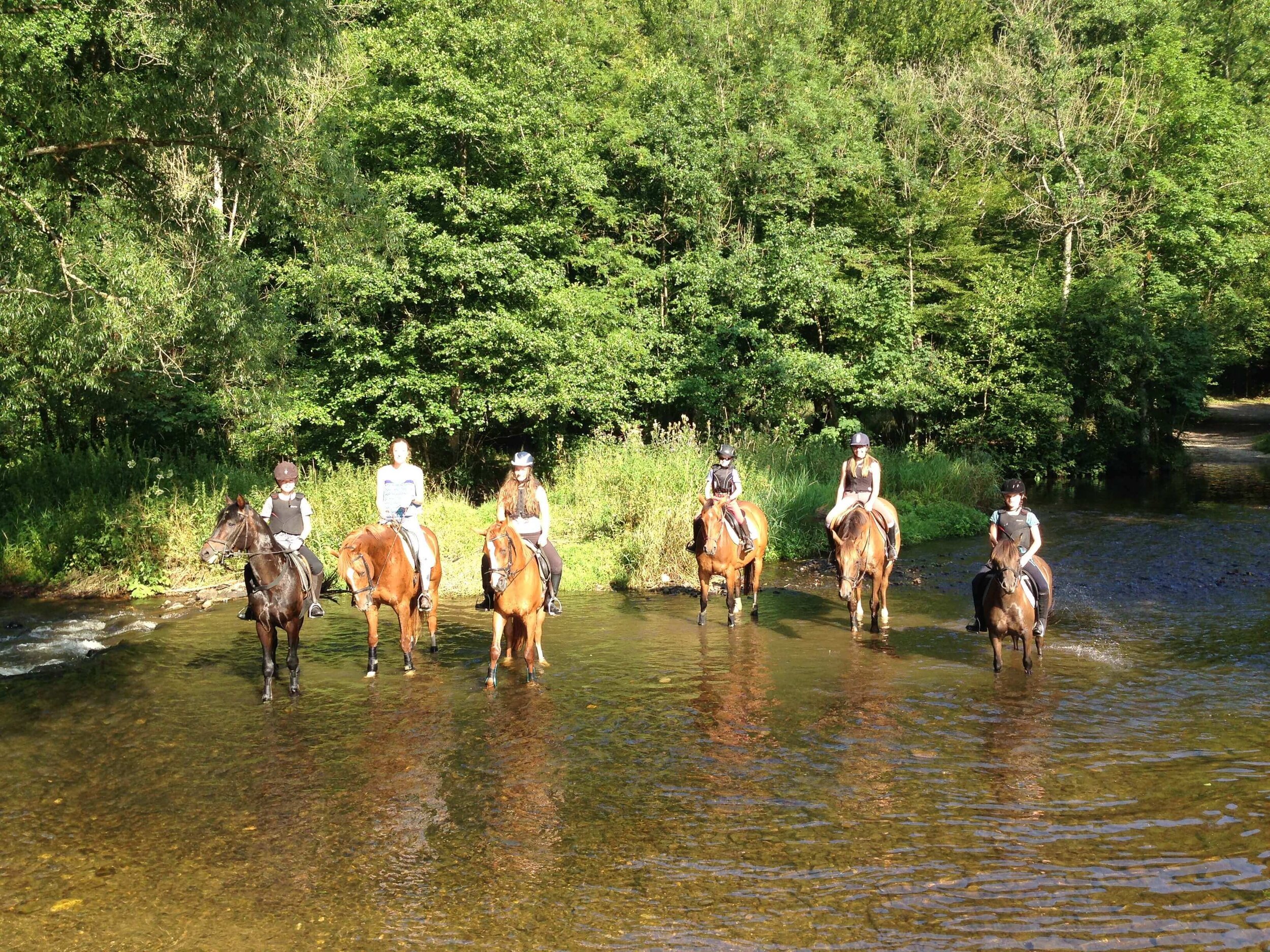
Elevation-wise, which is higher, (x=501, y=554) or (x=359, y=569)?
(x=501, y=554)

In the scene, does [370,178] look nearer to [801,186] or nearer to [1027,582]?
[801,186]

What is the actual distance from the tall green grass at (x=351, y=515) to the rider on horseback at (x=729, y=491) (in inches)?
111

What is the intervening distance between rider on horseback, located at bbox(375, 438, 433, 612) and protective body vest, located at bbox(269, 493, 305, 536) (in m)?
1.18

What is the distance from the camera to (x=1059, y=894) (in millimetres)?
6707

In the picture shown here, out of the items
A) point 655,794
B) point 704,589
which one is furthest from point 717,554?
point 655,794

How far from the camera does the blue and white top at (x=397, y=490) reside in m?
13.4

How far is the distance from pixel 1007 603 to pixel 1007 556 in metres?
0.60

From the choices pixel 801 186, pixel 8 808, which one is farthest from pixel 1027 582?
pixel 801 186

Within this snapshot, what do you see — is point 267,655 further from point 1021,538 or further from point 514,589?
point 1021,538

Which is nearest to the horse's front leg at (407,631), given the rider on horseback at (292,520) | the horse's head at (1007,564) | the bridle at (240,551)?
the rider on horseback at (292,520)

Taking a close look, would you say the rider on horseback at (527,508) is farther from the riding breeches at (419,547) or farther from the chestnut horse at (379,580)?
the riding breeches at (419,547)

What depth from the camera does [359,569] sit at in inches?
475

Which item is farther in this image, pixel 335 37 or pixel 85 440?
pixel 85 440

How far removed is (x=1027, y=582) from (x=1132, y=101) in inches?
1442
